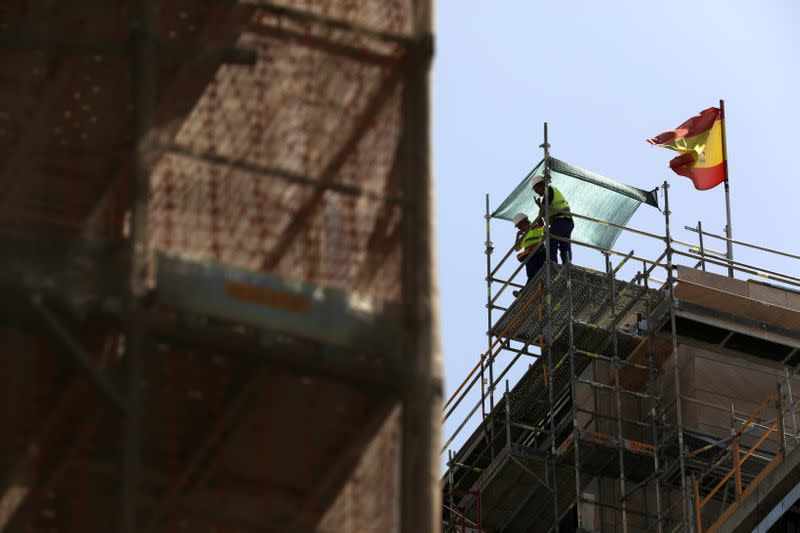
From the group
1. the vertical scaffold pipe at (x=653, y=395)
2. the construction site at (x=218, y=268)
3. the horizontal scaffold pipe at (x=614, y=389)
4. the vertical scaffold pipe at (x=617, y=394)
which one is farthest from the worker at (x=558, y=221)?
the construction site at (x=218, y=268)

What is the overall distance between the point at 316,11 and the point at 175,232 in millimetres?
2219

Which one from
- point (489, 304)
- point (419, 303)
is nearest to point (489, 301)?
point (489, 304)

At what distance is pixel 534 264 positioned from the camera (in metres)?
34.0

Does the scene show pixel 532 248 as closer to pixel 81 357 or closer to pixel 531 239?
pixel 531 239

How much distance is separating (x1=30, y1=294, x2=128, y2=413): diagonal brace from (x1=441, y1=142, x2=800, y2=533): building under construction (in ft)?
57.5

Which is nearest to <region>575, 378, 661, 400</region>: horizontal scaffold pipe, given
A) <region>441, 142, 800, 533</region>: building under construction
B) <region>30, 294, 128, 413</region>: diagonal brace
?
<region>441, 142, 800, 533</region>: building under construction

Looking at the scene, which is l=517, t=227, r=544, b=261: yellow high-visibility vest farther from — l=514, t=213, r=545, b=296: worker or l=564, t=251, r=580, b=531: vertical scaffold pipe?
l=564, t=251, r=580, b=531: vertical scaffold pipe

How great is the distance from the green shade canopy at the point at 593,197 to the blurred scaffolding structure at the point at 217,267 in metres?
19.4

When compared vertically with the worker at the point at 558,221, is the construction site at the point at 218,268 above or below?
below

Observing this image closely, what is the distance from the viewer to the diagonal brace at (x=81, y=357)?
508 inches

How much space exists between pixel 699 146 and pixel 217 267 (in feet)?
83.1

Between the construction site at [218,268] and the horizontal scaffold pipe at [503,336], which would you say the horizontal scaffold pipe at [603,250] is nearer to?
the horizontal scaffold pipe at [503,336]

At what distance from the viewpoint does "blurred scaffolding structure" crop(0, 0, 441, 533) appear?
13.2 metres

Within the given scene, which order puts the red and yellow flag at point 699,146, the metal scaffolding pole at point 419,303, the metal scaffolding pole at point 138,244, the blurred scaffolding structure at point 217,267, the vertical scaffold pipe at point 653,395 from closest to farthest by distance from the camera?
the metal scaffolding pole at point 138,244, the blurred scaffolding structure at point 217,267, the metal scaffolding pole at point 419,303, the vertical scaffold pipe at point 653,395, the red and yellow flag at point 699,146
